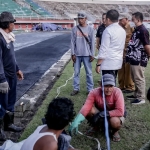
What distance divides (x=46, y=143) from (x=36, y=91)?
4442mm

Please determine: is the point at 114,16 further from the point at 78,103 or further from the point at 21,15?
the point at 21,15

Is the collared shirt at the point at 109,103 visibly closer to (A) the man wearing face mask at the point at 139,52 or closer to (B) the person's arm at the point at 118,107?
(B) the person's arm at the point at 118,107

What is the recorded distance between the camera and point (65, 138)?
291cm

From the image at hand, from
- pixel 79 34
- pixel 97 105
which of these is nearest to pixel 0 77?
pixel 97 105

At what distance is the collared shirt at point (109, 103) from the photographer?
13.7 ft

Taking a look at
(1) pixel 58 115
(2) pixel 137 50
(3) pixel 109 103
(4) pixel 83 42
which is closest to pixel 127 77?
(2) pixel 137 50

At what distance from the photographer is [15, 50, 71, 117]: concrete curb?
5160 mm

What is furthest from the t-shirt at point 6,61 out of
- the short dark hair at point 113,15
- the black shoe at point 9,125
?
the short dark hair at point 113,15

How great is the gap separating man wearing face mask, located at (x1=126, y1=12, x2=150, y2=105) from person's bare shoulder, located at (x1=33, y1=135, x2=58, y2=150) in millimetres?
3527

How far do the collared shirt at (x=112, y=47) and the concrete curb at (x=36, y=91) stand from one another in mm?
1579

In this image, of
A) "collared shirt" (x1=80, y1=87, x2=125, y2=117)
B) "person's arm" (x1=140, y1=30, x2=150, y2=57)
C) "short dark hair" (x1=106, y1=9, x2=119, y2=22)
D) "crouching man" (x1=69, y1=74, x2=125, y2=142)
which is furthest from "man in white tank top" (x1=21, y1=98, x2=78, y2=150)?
"person's arm" (x1=140, y1=30, x2=150, y2=57)

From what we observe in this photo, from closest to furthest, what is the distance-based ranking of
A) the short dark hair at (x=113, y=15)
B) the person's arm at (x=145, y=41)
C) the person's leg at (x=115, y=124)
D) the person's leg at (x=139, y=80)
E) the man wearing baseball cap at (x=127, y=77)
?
the person's leg at (x=115, y=124) < the short dark hair at (x=113, y=15) < the person's arm at (x=145, y=41) < the person's leg at (x=139, y=80) < the man wearing baseball cap at (x=127, y=77)

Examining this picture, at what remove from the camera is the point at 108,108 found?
14.3 feet

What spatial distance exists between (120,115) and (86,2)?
6117 cm
